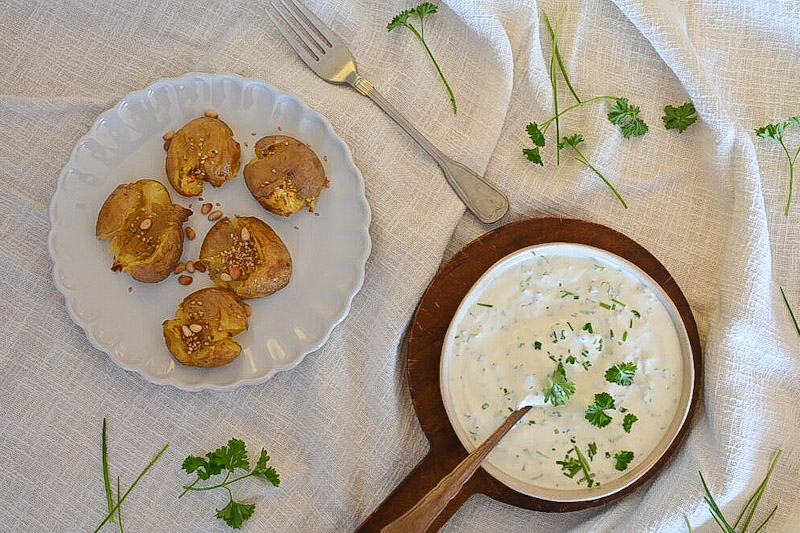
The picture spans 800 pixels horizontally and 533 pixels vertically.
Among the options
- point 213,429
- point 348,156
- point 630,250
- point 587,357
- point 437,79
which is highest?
point 437,79

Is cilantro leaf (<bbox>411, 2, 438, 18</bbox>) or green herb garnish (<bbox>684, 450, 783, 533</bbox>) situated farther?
cilantro leaf (<bbox>411, 2, 438, 18</bbox>)

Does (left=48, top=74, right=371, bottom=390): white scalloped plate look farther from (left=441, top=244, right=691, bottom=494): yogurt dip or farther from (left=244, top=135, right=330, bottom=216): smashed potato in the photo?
(left=441, top=244, right=691, bottom=494): yogurt dip

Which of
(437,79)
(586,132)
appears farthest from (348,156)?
(586,132)

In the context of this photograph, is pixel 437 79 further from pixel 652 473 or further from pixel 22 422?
pixel 22 422

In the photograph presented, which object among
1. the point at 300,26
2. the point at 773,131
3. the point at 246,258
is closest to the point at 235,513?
the point at 246,258

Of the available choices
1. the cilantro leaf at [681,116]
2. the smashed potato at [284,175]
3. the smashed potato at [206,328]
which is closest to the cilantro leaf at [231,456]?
the smashed potato at [206,328]

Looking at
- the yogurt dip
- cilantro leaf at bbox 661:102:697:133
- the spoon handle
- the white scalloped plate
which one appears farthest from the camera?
cilantro leaf at bbox 661:102:697:133

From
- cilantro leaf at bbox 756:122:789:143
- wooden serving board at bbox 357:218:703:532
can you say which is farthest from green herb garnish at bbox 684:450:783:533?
cilantro leaf at bbox 756:122:789:143
